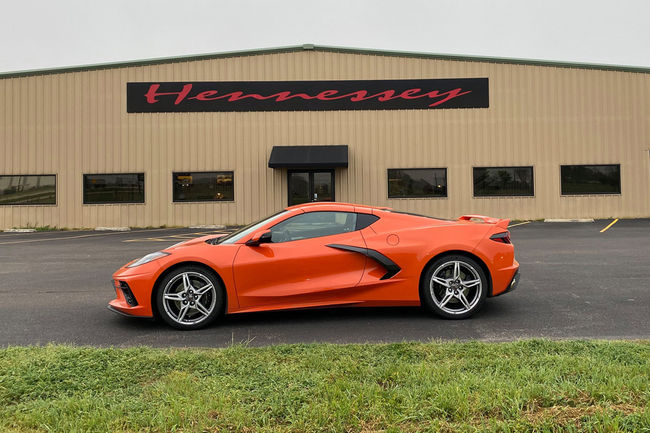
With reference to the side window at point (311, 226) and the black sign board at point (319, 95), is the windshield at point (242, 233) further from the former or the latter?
the black sign board at point (319, 95)

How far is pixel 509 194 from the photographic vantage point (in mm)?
18781

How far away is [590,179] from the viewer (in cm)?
1883

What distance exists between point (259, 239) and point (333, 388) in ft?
6.90

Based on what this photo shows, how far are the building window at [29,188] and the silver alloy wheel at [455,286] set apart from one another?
19.7m

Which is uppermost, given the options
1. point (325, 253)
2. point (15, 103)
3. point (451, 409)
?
point (15, 103)

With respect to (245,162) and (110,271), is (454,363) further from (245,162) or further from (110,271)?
(245,162)

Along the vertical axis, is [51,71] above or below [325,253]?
above

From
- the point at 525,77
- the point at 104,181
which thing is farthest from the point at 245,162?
the point at 525,77

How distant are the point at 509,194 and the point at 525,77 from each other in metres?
5.41

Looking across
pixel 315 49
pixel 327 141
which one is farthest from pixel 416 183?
pixel 315 49

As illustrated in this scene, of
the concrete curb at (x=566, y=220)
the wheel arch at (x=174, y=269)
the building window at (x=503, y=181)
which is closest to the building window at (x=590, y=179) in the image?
the concrete curb at (x=566, y=220)

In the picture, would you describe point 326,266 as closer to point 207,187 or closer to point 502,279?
point 502,279

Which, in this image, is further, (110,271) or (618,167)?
(618,167)

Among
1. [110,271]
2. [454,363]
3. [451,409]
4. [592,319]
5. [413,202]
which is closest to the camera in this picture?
[451,409]
